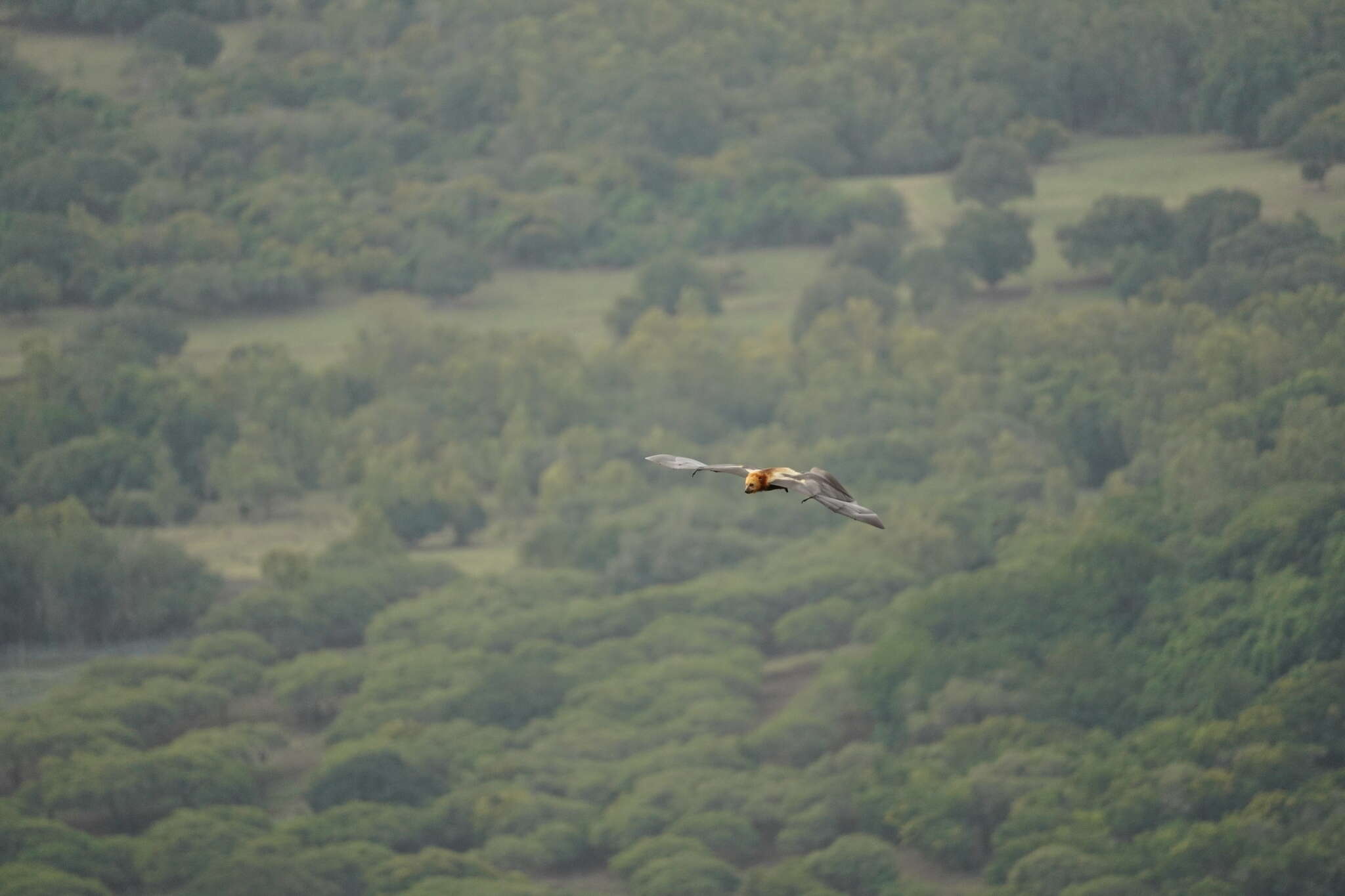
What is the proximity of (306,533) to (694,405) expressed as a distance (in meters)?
34.7

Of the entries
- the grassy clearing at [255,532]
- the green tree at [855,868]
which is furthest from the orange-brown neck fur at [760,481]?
the grassy clearing at [255,532]

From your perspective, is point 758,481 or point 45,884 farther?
point 45,884

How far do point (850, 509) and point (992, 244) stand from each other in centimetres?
16217

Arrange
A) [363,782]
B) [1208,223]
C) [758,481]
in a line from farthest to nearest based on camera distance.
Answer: [1208,223] → [363,782] → [758,481]

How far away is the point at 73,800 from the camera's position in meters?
122

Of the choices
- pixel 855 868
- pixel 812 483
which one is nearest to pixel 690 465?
pixel 812 483

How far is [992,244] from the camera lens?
19625 cm

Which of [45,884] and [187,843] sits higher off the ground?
[187,843]

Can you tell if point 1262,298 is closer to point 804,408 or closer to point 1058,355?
point 1058,355

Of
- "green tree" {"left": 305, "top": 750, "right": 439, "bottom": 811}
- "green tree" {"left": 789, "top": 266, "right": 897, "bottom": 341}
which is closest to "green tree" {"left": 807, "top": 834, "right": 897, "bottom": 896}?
"green tree" {"left": 305, "top": 750, "right": 439, "bottom": 811}

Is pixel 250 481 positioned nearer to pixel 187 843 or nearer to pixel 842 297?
pixel 842 297

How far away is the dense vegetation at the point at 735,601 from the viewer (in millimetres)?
115500

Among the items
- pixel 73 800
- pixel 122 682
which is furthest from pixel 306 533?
pixel 73 800

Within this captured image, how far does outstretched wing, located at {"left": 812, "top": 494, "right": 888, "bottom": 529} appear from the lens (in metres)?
35.4
